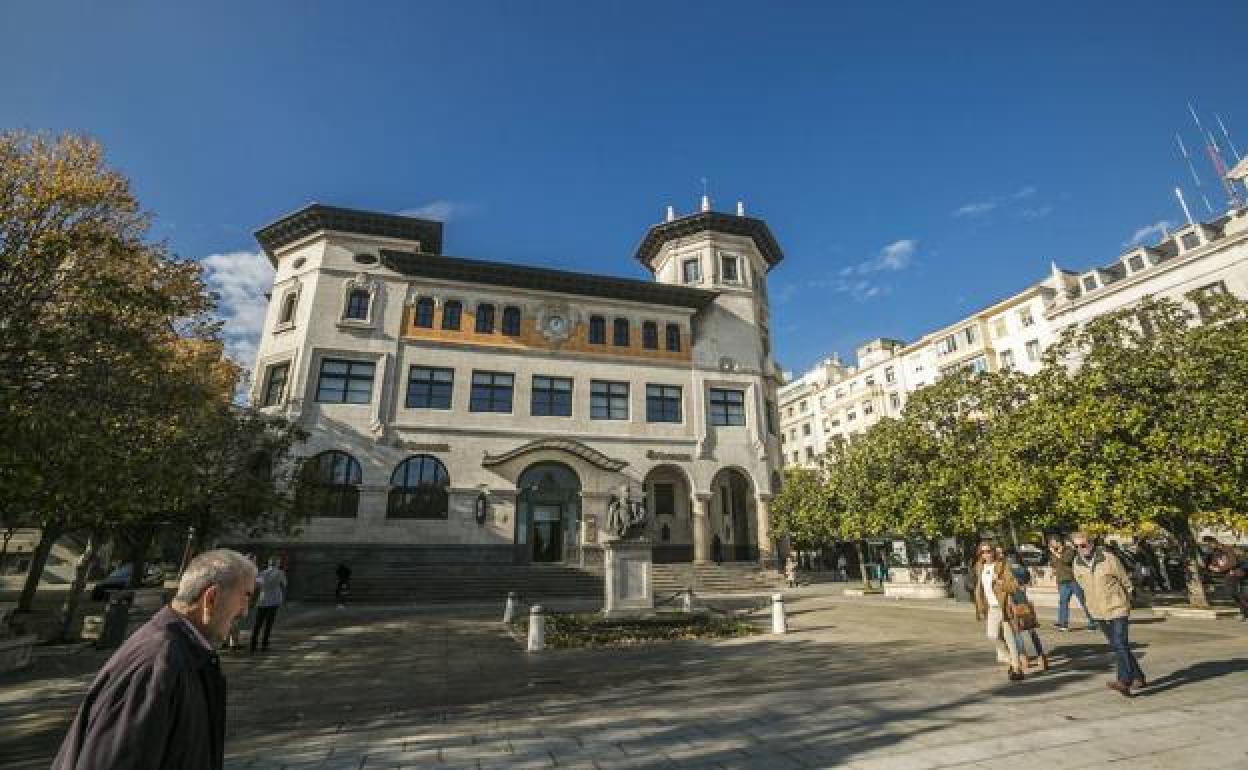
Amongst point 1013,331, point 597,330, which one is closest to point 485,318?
point 597,330

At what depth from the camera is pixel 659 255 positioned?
3666 cm

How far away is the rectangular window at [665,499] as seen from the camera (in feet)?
106

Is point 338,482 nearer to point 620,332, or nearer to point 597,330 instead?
point 597,330

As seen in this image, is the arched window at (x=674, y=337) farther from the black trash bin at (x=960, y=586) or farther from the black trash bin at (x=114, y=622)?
the black trash bin at (x=114, y=622)

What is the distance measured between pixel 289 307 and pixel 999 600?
31.4 meters

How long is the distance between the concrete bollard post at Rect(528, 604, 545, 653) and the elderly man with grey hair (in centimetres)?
939

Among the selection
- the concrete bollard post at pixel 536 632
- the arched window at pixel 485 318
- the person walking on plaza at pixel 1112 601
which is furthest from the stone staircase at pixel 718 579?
the person walking on plaza at pixel 1112 601

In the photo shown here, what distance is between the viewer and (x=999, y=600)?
8.09 m

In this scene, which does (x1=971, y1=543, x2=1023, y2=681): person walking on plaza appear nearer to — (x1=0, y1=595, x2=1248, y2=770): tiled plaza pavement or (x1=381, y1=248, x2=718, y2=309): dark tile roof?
(x1=0, y1=595, x2=1248, y2=770): tiled plaza pavement

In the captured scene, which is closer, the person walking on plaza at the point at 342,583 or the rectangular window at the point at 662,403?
the person walking on plaza at the point at 342,583

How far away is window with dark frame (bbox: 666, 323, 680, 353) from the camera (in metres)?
32.2

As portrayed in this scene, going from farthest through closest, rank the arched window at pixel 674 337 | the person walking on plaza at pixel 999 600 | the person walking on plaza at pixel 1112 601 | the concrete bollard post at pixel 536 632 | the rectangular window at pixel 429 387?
the arched window at pixel 674 337
the rectangular window at pixel 429 387
the concrete bollard post at pixel 536 632
the person walking on plaza at pixel 999 600
the person walking on plaza at pixel 1112 601

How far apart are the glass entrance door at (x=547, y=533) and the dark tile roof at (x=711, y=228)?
18697 millimetres

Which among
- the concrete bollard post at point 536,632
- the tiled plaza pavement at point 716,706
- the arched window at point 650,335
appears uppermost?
the arched window at point 650,335
